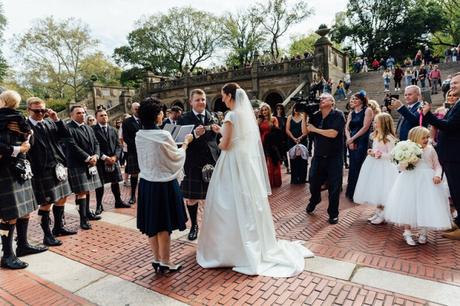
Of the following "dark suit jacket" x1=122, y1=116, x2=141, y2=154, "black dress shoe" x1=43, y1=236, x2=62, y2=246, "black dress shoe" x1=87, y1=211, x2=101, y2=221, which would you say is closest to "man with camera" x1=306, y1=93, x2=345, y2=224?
"dark suit jacket" x1=122, y1=116, x2=141, y2=154

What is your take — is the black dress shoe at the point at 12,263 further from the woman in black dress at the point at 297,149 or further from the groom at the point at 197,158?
the woman in black dress at the point at 297,149

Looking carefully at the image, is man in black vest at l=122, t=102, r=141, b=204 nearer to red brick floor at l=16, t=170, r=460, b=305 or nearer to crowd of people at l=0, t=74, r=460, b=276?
crowd of people at l=0, t=74, r=460, b=276

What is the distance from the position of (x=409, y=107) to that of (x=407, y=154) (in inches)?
63.8

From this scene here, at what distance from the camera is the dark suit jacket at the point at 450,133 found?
416 cm

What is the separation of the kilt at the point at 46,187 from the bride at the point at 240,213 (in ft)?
7.90

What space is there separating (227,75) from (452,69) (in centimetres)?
1658

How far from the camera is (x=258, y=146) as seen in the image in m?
3.89

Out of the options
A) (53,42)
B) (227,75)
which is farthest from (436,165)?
(53,42)

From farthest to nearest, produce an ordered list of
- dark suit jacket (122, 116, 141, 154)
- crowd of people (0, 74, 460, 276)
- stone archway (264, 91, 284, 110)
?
stone archway (264, 91, 284, 110)
dark suit jacket (122, 116, 141, 154)
crowd of people (0, 74, 460, 276)

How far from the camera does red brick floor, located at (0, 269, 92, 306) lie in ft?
10.1

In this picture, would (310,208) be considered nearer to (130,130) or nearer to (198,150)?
(198,150)

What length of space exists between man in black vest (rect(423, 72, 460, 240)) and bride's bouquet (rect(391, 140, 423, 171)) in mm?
470

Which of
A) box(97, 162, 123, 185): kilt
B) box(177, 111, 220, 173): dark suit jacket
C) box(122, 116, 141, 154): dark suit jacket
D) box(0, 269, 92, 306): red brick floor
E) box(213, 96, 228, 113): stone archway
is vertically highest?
box(213, 96, 228, 113): stone archway

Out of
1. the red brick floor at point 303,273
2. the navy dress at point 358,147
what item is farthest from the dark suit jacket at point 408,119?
the red brick floor at point 303,273
